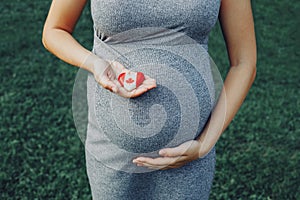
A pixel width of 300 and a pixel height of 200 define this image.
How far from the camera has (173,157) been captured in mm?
1536

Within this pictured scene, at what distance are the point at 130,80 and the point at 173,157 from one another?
0.29 metres

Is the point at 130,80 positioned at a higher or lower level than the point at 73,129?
higher

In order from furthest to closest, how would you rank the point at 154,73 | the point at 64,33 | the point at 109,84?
the point at 64,33 → the point at 154,73 → the point at 109,84

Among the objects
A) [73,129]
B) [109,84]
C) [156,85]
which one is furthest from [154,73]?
[73,129]

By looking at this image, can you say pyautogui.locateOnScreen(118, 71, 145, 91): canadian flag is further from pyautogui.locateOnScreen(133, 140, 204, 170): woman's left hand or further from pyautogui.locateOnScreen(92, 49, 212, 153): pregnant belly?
pyautogui.locateOnScreen(133, 140, 204, 170): woman's left hand

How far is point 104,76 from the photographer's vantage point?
4.66 feet

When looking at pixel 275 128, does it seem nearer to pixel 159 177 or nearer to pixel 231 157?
pixel 231 157

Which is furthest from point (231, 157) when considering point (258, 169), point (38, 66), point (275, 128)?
point (38, 66)

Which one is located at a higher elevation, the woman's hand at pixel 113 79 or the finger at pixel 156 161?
the woman's hand at pixel 113 79

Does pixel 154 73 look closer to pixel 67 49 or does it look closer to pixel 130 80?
pixel 130 80

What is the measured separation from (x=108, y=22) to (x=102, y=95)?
214 millimetres

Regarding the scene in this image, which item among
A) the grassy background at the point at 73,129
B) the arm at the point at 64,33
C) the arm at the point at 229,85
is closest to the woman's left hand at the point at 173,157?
the arm at the point at 229,85

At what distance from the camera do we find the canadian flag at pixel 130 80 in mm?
1399

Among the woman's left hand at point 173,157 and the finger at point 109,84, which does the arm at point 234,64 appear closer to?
the woman's left hand at point 173,157
